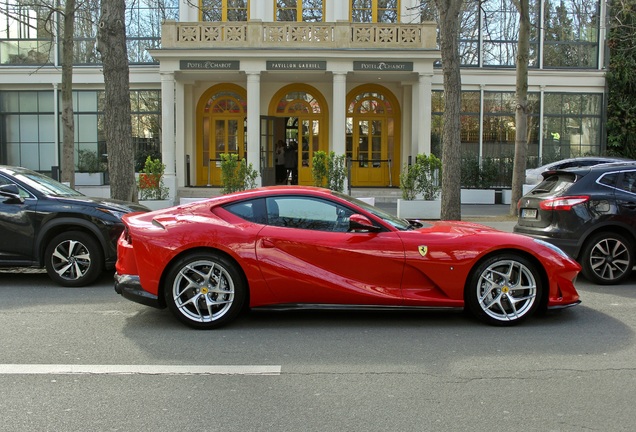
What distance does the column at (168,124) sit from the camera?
→ 22.1 m

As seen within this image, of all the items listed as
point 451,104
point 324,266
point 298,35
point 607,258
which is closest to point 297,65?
point 298,35

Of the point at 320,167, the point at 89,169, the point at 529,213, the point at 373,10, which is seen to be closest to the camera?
the point at 529,213

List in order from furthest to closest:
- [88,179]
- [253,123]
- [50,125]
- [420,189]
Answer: [50,125], [88,179], [253,123], [420,189]

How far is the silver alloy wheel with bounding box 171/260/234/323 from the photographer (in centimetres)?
625

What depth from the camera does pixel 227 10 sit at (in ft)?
81.1

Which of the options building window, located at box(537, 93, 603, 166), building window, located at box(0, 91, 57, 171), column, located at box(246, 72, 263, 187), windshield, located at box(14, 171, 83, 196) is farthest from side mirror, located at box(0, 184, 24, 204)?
building window, located at box(537, 93, 603, 166)

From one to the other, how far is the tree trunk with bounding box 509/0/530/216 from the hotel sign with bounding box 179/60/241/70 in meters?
9.69

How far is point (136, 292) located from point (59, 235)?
2.72 meters

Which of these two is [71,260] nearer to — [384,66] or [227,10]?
[384,66]

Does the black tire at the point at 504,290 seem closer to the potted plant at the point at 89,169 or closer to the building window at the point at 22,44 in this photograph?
the potted plant at the point at 89,169

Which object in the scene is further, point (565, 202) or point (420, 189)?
point (420, 189)

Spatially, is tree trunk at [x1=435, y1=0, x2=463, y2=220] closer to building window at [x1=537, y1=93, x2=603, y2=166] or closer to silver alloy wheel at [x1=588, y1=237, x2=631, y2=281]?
silver alloy wheel at [x1=588, y1=237, x2=631, y2=281]

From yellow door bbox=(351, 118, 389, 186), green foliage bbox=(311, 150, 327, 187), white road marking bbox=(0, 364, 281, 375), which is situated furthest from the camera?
yellow door bbox=(351, 118, 389, 186)

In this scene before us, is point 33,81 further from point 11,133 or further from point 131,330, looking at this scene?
point 131,330
